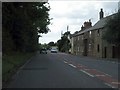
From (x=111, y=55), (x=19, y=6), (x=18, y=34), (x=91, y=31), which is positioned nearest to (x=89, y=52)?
(x=91, y=31)

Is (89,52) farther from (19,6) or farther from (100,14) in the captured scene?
(19,6)

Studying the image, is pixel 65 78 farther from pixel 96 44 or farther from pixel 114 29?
pixel 96 44

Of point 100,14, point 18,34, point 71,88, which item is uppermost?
point 100,14

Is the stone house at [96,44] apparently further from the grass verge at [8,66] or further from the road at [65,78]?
the road at [65,78]

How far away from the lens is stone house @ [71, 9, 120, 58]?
6755 cm

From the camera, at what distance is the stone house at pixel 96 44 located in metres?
67.6

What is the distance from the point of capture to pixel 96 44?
7962cm

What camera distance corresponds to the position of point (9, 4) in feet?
78.8

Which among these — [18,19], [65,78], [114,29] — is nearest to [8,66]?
[65,78]

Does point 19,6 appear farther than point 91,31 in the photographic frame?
No

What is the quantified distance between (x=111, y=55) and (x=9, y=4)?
44.4 metres

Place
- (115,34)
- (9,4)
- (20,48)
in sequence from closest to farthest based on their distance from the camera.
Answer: (9,4)
(20,48)
(115,34)

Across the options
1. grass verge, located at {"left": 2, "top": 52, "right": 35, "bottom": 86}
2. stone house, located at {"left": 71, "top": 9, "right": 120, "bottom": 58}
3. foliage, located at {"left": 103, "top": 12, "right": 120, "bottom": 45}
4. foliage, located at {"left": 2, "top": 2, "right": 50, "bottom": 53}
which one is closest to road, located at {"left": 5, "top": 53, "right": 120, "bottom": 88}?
grass verge, located at {"left": 2, "top": 52, "right": 35, "bottom": 86}

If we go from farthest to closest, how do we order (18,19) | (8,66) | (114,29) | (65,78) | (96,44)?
1. (96,44)
2. (114,29)
3. (18,19)
4. (8,66)
5. (65,78)
